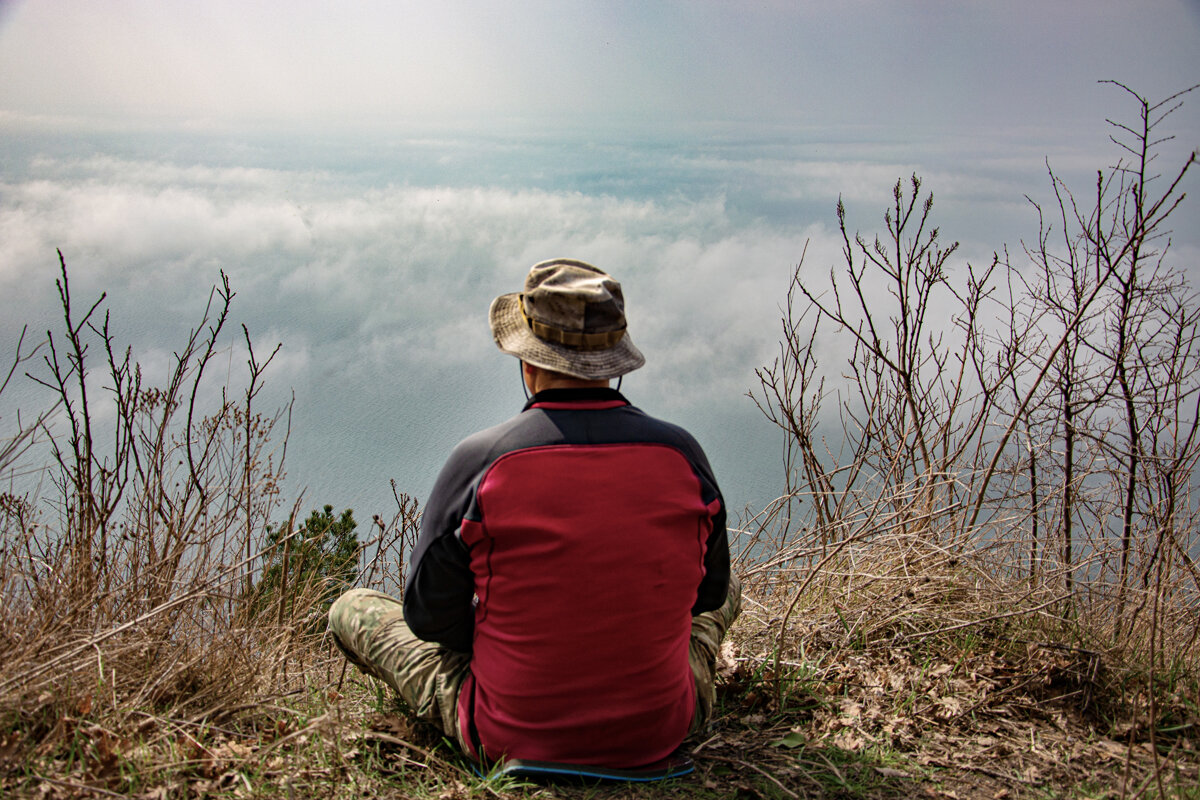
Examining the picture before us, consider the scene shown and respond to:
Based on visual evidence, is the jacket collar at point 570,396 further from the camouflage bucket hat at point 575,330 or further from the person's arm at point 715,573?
the person's arm at point 715,573

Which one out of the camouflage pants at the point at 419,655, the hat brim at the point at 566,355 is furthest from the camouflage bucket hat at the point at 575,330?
the camouflage pants at the point at 419,655

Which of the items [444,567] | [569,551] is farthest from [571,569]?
[444,567]

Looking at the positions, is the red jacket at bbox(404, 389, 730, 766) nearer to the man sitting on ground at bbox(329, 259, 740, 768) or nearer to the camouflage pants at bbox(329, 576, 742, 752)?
the man sitting on ground at bbox(329, 259, 740, 768)

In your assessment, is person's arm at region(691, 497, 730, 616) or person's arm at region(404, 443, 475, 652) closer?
person's arm at region(404, 443, 475, 652)

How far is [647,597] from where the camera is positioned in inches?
83.0

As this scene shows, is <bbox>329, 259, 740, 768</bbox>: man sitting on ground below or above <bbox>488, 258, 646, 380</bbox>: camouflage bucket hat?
below

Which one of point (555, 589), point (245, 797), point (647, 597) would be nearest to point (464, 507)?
point (555, 589)

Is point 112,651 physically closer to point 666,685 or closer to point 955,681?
point 666,685

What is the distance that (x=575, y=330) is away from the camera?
2184mm

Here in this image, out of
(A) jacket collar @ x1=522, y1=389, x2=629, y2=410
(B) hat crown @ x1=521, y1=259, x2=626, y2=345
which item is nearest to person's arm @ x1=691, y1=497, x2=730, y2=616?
(A) jacket collar @ x1=522, y1=389, x2=629, y2=410

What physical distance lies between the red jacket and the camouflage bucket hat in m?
0.08

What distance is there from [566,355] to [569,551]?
0.51 m

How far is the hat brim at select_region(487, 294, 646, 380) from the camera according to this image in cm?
213

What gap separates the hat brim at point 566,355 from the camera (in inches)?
84.0
